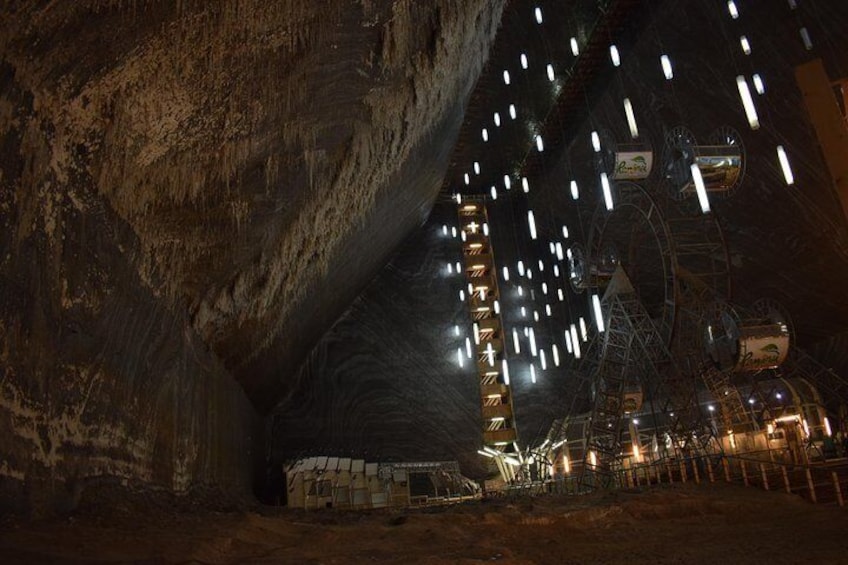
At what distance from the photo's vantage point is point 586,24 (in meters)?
18.1

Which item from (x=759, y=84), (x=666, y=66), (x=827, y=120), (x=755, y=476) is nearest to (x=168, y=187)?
(x=827, y=120)

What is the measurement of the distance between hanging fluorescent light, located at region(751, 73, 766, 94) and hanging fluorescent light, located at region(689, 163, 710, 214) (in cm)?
223

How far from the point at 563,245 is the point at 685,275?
376 inches

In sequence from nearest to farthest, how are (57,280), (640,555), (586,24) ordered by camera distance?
1. (57,280)
2. (640,555)
3. (586,24)

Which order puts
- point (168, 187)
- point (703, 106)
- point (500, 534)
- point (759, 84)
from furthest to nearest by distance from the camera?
point (703, 106) < point (759, 84) < point (500, 534) < point (168, 187)

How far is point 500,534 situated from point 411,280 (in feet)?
56.2

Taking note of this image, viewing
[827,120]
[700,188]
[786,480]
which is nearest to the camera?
[827,120]

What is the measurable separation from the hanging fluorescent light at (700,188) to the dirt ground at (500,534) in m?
5.91

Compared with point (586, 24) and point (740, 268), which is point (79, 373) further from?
point (740, 268)

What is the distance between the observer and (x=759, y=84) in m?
13.9

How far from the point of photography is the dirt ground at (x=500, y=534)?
4.40m

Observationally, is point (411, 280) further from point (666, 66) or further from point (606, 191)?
point (666, 66)

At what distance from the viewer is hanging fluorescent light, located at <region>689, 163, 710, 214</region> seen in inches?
508

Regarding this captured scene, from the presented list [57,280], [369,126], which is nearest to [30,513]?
[57,280]
